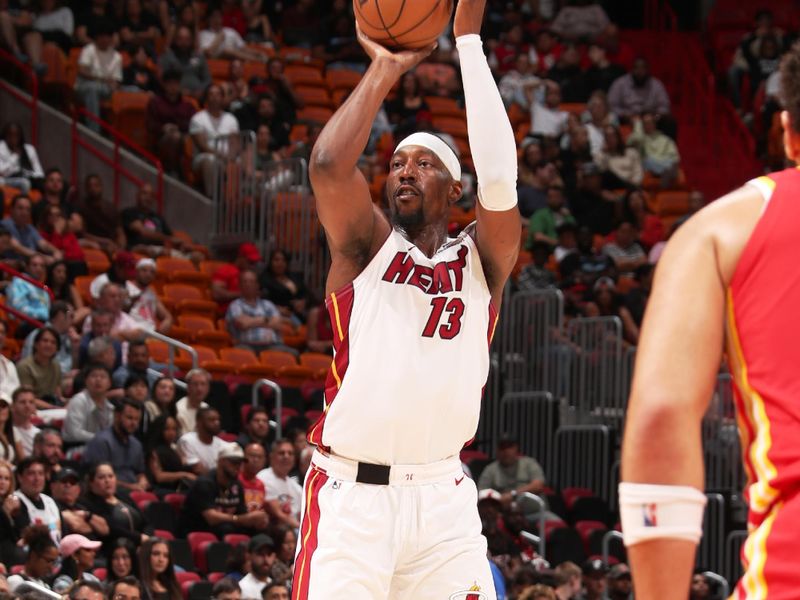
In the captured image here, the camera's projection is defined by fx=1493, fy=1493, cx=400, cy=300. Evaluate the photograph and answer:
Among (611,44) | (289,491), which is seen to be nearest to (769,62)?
(611,44)

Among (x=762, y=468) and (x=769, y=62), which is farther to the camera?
(x=769, y=62)

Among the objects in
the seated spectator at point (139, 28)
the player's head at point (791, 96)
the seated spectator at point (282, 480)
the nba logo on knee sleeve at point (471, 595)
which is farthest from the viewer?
the seated spectator at point (139, 28)

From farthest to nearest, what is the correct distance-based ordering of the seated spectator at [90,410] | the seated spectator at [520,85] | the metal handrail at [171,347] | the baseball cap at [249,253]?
the seated spectator at [520,85] < the baseball cap at [249,253] < the metal handrail at [171,347] < the seated spectator at [90,410]

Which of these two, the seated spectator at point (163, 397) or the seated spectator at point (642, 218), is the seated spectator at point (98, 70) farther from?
the seated spectator at point (642, 218)

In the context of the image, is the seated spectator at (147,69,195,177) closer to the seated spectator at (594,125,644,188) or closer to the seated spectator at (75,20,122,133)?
the seated spectator at (75,20,122,133)

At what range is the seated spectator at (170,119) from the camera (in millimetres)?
17688

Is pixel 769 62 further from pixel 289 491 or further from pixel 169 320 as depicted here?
pixel 289 491

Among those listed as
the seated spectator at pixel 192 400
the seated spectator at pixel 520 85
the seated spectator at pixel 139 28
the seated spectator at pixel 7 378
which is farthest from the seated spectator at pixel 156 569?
the seated spectator at pixel 520 85

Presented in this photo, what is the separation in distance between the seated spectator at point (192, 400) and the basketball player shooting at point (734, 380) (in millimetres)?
10905

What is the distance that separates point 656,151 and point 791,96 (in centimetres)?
1858

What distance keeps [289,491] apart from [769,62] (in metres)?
12.8

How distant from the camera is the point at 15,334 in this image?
13.7m

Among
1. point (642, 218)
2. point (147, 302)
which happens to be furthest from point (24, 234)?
point (642, 218)

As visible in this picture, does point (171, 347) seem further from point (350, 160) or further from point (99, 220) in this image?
point (350, 160)
